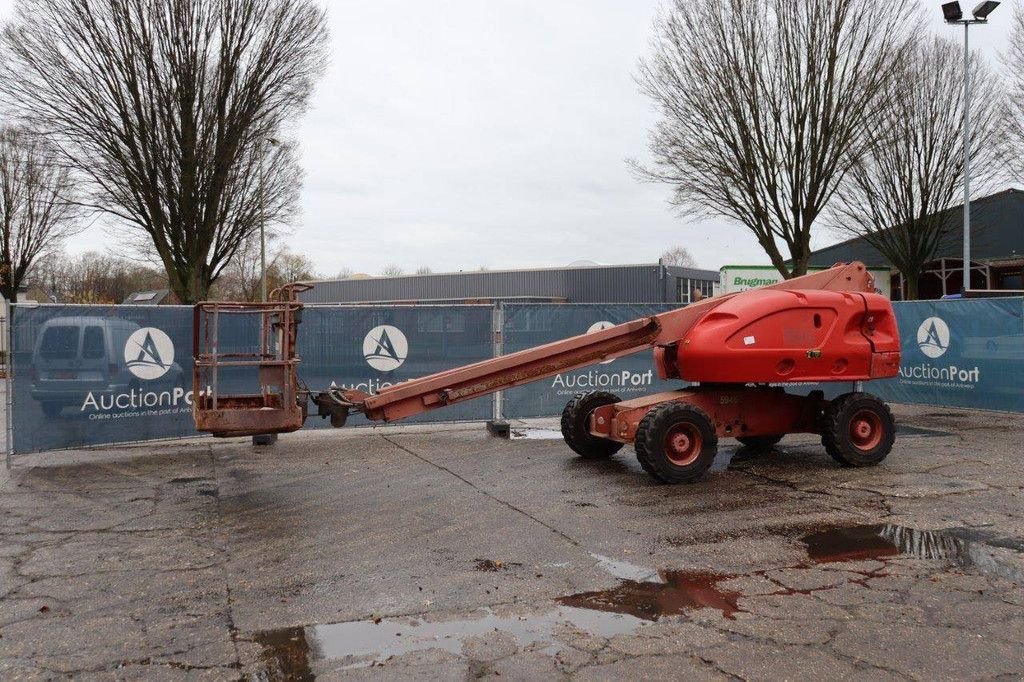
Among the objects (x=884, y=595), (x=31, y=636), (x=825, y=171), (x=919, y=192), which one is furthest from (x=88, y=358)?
(x=919, y=192)

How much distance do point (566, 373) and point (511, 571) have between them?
8.09 m

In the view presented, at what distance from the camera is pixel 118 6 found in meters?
18.0

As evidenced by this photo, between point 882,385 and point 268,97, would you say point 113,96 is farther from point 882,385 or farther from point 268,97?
point 882,385

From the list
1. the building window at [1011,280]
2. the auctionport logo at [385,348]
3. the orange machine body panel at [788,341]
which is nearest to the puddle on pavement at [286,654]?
the orange machine body panel at [788,341]

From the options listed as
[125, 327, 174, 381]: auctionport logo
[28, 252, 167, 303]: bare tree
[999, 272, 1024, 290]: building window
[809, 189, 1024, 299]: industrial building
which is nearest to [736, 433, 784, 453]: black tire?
[125, 327, 174, 381]: auctionport logo

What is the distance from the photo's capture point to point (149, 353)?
38.2 ft

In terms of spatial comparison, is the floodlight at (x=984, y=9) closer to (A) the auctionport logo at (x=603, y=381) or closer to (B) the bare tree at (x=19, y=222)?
(A) the auctionport logo at (x=603, y=381)

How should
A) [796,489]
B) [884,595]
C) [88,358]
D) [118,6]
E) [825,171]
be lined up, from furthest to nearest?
[825,171] → [118,6] → [88,358] → [796,489] → [884,595]

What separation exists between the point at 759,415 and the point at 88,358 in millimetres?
8236

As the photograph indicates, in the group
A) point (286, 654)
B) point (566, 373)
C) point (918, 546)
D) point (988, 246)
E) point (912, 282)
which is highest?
point (988, 246)

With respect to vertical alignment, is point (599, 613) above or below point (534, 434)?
below

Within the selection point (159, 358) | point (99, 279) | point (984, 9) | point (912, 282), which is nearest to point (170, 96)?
point (159, 358)

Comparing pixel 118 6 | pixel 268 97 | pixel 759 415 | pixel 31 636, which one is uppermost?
pixel 118 6

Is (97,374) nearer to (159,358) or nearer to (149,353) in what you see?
(149,353)
